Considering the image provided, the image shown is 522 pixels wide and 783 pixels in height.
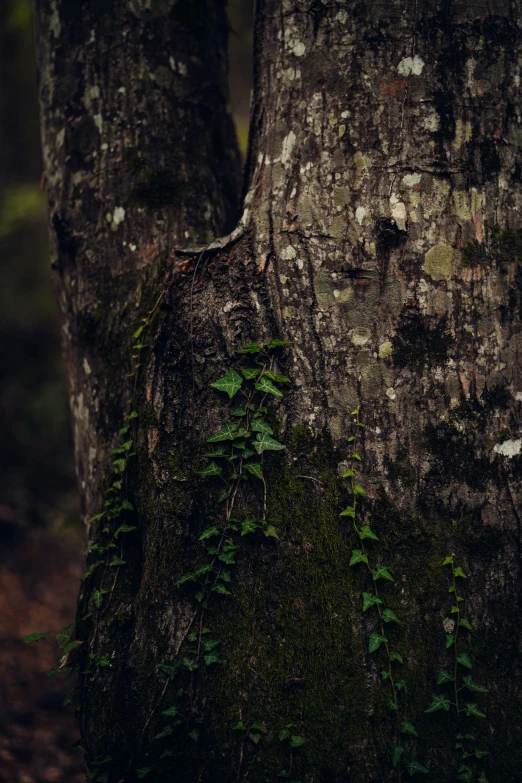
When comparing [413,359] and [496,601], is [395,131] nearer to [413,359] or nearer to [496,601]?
[413,359]

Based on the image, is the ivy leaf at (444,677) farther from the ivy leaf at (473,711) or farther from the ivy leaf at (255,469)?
the ivy leaf at (255,469)

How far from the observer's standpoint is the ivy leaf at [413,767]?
2160 mm

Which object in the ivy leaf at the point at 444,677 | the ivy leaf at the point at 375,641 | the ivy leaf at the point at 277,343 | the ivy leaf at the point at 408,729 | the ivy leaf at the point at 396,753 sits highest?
the ivy leaf at the point at 277,343

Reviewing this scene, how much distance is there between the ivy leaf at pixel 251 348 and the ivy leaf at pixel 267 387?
125 millimetres

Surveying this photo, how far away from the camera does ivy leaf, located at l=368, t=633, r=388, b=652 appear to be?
225 cm

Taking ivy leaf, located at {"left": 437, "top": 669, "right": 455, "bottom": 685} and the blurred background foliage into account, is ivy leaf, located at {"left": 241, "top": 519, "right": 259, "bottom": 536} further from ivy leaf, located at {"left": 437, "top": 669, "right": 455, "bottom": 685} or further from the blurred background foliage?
the blurred background foliage

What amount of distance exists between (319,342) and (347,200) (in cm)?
64

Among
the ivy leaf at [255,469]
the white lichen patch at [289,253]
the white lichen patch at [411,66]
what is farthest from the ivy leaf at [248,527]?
the white lichen patch at [411,66]

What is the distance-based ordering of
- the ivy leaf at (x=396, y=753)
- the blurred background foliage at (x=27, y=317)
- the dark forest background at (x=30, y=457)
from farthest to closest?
the blurred background foliage at (x=27, y=317) → the dark forest background at (x=30, y=457) → the ivy leaf at (x=396, y=753)

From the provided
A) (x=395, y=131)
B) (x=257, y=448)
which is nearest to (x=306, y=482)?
(x=257, y=448)

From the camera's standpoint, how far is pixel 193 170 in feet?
10.4

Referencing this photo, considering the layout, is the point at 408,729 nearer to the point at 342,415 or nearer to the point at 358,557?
the point at 358,557

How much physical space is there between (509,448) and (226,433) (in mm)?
1218

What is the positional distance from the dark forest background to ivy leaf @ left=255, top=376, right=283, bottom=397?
2020mm
